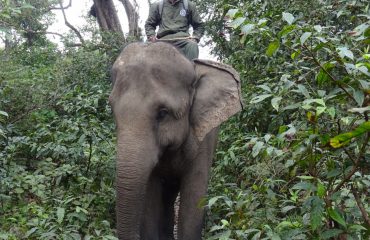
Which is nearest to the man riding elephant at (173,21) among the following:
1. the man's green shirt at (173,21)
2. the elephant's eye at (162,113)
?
the man's green shirt at (173,21)

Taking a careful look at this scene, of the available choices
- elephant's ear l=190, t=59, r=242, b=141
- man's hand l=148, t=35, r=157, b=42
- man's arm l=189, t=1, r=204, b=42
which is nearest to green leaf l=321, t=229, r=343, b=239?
elephant's ear l=190, t=59, r=242, b=141

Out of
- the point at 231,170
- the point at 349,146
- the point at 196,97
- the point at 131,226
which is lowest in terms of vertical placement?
the point at 131,226

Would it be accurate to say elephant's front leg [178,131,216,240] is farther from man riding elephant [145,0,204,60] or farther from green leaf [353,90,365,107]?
green leaf [353,90,365,107]

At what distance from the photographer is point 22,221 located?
483 cm

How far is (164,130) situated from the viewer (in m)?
3.98

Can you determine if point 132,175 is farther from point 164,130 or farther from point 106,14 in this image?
point 106,14

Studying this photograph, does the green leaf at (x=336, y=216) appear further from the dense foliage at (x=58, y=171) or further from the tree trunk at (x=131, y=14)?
the tree trunk at (x=131, y=14)

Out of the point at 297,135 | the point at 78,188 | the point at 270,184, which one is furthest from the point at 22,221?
the point at 297,135

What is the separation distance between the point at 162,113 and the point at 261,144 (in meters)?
1.06

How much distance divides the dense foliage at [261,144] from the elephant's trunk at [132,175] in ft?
0.54

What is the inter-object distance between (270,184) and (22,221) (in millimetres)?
2321

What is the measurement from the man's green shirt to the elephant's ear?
98 cm

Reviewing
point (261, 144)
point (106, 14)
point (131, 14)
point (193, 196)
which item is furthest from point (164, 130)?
point (131, 14)

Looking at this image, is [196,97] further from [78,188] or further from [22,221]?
[22,221]
